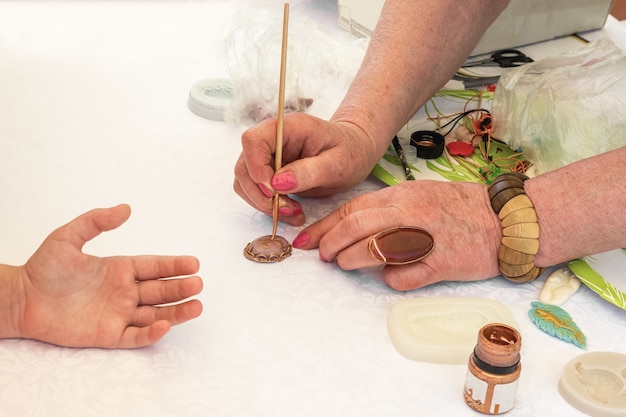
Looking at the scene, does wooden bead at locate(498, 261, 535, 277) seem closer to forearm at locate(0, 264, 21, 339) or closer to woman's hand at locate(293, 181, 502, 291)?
woman's hand at locate(293, 181, 502, 291)

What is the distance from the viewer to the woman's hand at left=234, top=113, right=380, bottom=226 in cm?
125

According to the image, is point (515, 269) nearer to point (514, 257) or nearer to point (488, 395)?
point (514, 257)

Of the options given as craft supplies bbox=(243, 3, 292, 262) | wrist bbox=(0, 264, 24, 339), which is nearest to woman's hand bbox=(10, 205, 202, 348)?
wrist bbox=(0, 264, 24, 339)

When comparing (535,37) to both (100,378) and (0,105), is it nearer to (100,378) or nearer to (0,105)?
(0,105)

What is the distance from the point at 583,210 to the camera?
1.18m

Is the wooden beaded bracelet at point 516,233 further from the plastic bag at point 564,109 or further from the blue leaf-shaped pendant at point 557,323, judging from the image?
the plastic bag at point 564,109

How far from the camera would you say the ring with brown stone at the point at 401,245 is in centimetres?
118

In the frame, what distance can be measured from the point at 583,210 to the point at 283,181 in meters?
0.43

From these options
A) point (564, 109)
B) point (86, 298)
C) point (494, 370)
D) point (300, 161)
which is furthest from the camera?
point (564, 109)

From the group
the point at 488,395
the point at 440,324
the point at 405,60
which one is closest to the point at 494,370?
the point at 488,395

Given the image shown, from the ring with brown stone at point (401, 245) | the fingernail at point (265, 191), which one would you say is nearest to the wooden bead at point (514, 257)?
the ring with brown stone at point (401, 245)

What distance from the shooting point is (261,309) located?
115 cm

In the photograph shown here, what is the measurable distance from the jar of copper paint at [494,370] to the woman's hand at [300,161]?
41 cm

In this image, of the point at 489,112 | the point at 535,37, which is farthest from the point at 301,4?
the point at 489,112
